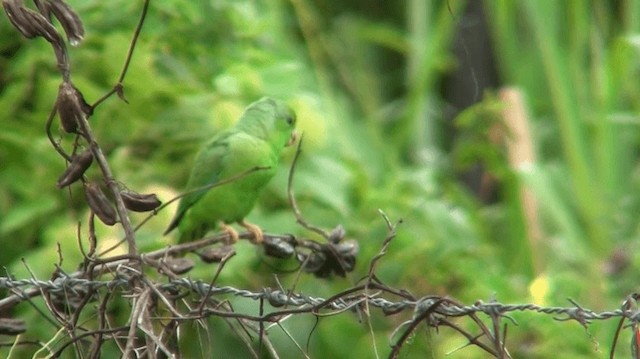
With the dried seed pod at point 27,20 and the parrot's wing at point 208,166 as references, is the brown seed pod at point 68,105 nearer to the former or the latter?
the dried seed pod at point 27,20

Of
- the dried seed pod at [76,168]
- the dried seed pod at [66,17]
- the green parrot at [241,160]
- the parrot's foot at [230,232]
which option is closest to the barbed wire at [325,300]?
the dried seed pod at [76,168]

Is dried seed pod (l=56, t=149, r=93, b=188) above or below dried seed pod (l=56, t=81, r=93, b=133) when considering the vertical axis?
below

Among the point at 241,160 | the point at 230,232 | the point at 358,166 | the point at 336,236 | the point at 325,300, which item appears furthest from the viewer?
the point at 358,166

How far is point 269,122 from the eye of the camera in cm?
268

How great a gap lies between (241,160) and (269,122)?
12 cm

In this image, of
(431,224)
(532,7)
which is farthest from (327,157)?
(532,7)

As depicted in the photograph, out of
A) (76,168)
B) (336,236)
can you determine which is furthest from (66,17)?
(336,236)

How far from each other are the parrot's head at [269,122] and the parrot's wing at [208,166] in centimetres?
6

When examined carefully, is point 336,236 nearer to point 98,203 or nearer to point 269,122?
point 269,122

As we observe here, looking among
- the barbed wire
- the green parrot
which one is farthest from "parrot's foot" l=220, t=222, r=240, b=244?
the barbed wire

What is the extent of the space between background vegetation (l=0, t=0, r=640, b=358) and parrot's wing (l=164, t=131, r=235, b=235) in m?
0.40

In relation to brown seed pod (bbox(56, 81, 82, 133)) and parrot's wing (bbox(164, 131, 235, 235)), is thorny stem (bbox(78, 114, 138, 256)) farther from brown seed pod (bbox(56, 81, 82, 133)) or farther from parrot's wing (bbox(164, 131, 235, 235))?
parrot's wing (bbox(164, 131, 235, 235))

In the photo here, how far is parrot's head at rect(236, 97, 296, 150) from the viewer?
266cm

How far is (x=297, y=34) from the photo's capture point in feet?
20.4
